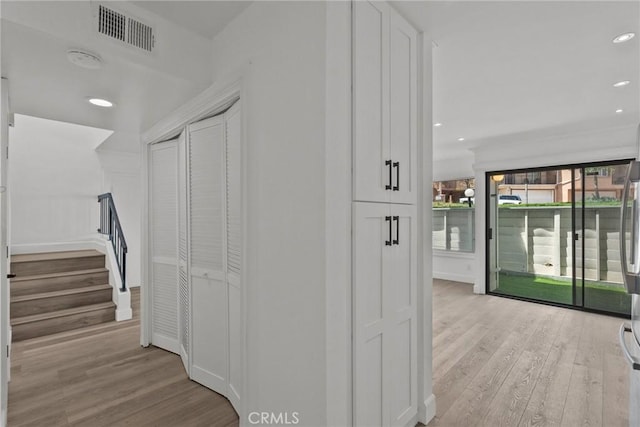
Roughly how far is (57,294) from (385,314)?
421cm

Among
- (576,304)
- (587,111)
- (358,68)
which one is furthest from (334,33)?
(576,304)

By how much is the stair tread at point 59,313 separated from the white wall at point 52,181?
1749mm

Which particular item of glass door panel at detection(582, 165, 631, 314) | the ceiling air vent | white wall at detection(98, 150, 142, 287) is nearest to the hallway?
the ceiling air vent

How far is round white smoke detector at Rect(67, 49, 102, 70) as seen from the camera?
5.55ft

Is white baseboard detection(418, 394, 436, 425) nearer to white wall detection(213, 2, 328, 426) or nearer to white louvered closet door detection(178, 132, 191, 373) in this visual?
white wall detection(213, 2, 328, 426)

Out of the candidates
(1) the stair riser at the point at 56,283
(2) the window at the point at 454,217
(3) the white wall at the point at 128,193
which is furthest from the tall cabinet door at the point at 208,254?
(2) the window at the point at 454,217

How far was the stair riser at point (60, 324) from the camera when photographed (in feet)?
10.9

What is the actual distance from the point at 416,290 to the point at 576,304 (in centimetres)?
405

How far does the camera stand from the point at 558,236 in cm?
467

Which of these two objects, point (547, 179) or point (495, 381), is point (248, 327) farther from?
point (547, 179)

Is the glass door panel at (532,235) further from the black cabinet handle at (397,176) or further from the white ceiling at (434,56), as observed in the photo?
the black cabinet handle at (397,176)

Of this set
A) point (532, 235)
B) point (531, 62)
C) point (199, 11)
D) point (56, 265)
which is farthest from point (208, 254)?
point (532, 235)

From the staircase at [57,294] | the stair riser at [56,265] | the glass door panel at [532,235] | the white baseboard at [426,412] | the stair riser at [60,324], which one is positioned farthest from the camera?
the glass door panel at [532,235]

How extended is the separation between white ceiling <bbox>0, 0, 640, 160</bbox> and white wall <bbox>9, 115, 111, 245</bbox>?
2.78 m
